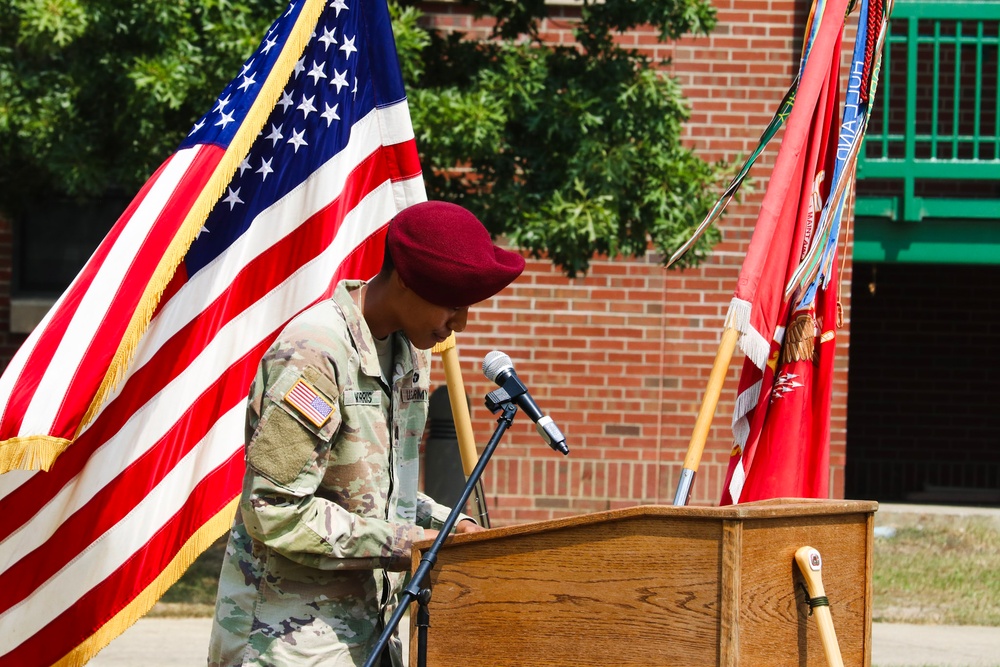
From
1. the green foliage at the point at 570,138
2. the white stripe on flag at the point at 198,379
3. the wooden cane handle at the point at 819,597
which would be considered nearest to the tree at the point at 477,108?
the green foliage at the point at 570,138

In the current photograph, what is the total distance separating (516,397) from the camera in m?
2.96

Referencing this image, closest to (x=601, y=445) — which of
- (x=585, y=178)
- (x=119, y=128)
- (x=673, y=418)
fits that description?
(x=673, y=418)

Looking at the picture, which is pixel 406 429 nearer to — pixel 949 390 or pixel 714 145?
pixel 714 145

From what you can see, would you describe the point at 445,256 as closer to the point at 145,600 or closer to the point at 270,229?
the point at 270,229

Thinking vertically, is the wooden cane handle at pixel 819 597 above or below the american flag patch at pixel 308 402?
below

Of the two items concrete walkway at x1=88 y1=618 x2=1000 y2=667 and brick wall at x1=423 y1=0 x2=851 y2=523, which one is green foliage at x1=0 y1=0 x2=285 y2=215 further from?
brick wall at x1=423 y1=0 x2=851 y2=523

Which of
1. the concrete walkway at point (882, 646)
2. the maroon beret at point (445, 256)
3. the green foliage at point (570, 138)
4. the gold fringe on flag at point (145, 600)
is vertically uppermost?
the green foliage at point (570, 138)

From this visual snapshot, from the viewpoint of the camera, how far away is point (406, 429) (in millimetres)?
3145

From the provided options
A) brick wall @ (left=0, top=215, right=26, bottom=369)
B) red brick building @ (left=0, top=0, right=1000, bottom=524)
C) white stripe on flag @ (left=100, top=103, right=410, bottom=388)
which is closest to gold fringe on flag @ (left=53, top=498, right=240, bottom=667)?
white stripe on flag @ (left=100, top=103, right=410, bottom=388)

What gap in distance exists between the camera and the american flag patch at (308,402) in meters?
2.73

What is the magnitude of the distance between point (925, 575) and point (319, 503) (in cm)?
694

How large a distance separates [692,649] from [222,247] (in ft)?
8.69

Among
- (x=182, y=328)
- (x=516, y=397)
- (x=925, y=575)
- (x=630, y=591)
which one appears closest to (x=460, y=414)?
(x=182, y=328)

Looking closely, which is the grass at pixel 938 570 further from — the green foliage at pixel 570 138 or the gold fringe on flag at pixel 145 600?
the gold fringe on flag at pixel 145 600
